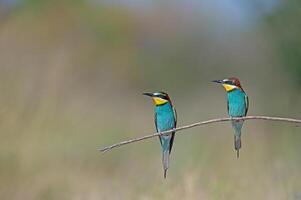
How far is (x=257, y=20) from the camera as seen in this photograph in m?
4.39

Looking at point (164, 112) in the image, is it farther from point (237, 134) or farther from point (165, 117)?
point (237, 134)

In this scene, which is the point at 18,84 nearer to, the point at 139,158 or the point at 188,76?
the point at 139,158

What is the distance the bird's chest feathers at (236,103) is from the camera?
3.67ft

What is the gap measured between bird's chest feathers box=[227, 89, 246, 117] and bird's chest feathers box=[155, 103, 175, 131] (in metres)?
0.10

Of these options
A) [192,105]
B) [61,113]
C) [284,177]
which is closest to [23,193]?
[61,113]

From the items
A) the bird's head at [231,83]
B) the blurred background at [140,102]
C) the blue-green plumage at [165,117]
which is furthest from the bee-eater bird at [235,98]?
the blurred background at [140,102]

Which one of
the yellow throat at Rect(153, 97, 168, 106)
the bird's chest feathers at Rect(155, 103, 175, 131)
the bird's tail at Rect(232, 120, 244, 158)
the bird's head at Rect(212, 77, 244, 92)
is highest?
the bird's head at Rect(212, 77, 244, 92)

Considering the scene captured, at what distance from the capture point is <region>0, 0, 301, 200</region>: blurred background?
2.55 m

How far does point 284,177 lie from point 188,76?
1.96 m

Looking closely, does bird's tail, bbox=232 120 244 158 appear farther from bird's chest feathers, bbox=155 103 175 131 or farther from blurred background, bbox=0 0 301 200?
blurred background, bbox=0 0 301 200

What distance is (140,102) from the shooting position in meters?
3.19

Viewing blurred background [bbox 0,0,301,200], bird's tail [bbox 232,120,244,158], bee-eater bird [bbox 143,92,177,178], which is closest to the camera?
bird's tail [bbox 232,120,244,158]

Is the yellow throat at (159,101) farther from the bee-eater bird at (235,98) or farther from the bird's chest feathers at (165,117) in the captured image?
the bee-eater bird at (235,98)

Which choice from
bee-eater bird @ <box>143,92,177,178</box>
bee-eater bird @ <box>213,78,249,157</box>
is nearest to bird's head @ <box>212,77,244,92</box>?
bee-eater bird @ <box>213,78,249,157</box>
